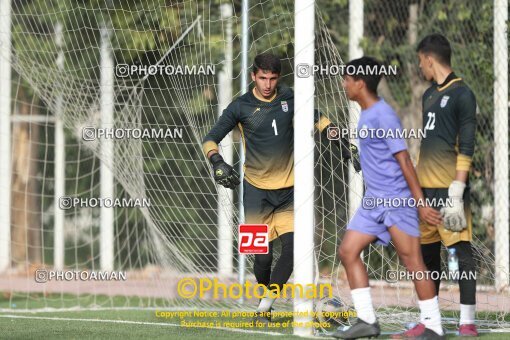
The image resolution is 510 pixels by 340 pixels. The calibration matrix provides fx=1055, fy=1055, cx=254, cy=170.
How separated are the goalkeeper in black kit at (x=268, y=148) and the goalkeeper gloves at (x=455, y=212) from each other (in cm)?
119

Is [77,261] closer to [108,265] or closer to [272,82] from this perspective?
[108,265]

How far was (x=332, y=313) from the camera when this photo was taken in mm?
7672

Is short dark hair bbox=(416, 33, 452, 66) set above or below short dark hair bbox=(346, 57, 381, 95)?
above

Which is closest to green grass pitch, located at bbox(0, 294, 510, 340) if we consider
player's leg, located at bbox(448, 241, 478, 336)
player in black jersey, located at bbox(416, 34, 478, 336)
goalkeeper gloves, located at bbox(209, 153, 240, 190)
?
player's leg, located at bbox(448, 241, 478, 336)

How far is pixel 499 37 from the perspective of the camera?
12.0 meters

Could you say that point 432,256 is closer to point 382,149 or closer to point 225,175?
point 382,149

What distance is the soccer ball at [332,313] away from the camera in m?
7.51

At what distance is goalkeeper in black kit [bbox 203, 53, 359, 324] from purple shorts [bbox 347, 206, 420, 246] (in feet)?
4.20

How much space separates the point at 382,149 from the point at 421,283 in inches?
34.0

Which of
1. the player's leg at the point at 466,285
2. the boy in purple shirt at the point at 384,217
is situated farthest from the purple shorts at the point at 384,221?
the player's leg at the point at 466,285

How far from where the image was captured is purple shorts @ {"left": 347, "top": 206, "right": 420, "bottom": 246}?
258 inches

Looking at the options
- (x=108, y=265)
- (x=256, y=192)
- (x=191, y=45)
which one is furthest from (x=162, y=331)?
(x=108, y=265)

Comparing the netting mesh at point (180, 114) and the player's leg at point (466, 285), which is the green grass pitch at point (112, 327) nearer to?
the player's leg at point (466, 285)

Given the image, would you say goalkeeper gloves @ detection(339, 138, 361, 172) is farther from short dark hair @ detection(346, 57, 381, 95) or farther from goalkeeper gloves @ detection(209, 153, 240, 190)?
short dark hair @ detection(346, 57, 381, 95)
